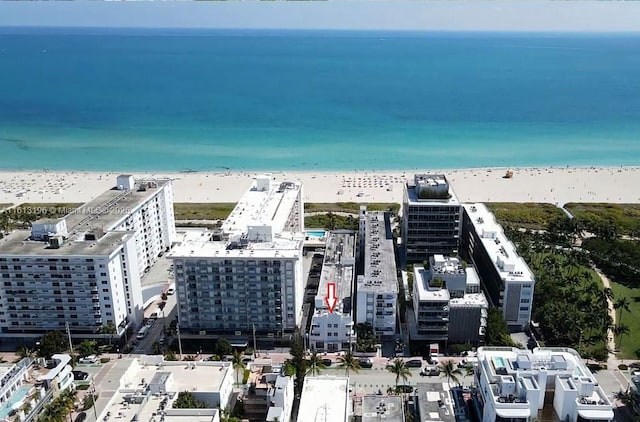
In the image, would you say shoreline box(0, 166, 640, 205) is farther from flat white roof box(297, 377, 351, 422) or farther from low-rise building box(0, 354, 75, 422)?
flat white roof box(297, 377, 351, 422)

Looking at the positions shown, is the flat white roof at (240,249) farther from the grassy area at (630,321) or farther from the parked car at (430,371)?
the grassy area at (630,321)

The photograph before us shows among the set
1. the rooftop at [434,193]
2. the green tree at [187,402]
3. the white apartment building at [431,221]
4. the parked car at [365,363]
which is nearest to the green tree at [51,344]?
the green tree at [187,402]

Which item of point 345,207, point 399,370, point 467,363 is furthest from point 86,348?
point 345,207

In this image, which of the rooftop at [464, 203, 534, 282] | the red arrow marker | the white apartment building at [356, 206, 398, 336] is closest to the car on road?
the red arrow marker

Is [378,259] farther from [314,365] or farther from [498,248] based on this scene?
[314,365]

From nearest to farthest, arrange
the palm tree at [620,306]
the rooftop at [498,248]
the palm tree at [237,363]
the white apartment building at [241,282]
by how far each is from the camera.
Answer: the palm tree at [237,363] < the white apartment building at [241,282] < the palm tree at [620,306] < the rooftop at [498,248]

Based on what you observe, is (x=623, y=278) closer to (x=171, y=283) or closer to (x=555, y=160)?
(x=171, y=283)
